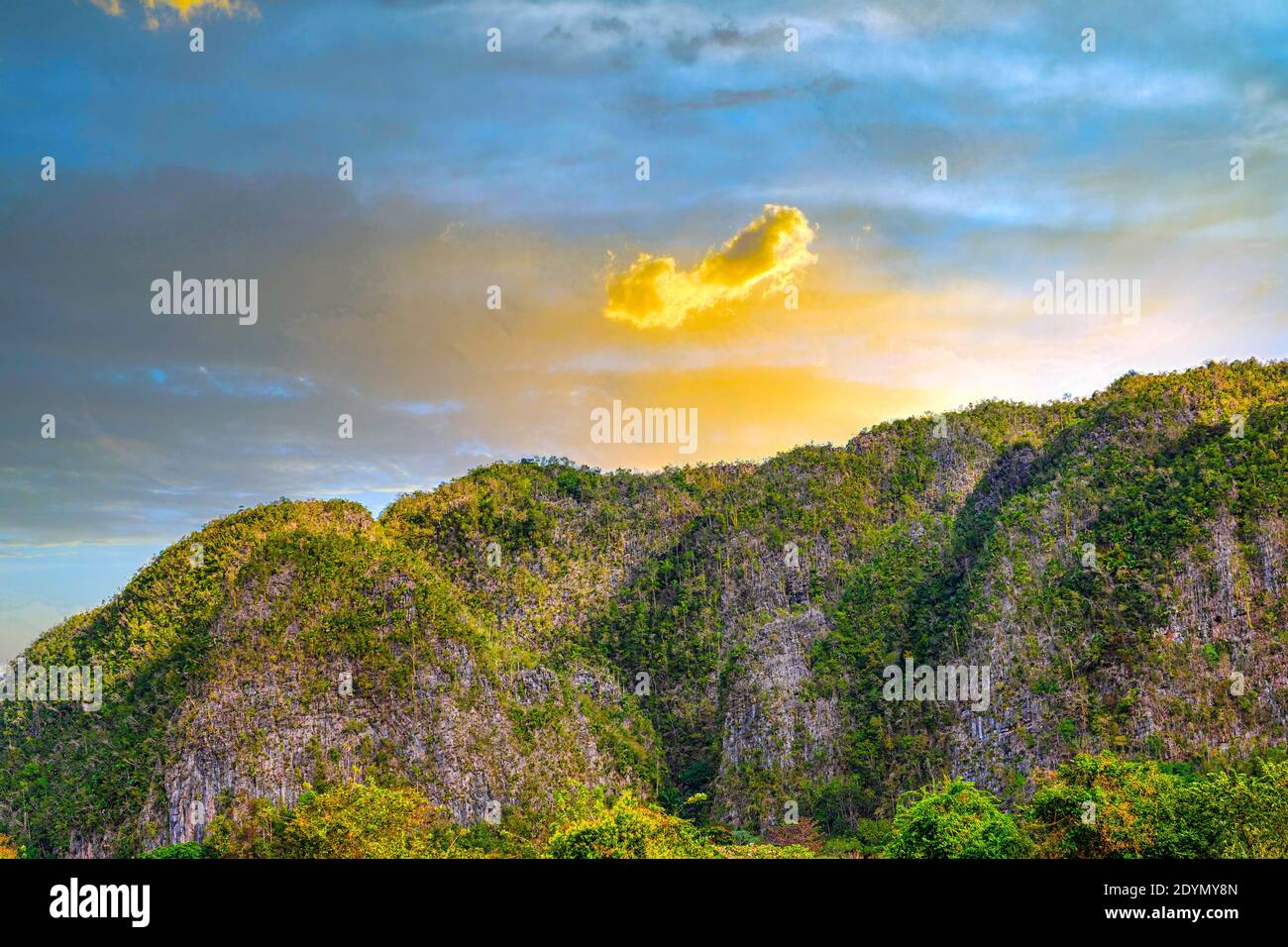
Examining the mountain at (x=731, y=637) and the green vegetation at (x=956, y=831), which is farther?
the mountain at (x=731, y=637)

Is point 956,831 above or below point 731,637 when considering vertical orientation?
below

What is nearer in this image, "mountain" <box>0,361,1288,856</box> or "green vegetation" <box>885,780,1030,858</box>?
"green vegetation" <box>885,780,1030,858</box>

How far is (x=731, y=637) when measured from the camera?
69.2m

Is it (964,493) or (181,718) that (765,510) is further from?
(181,718)

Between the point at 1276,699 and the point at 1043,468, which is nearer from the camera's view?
the point at 1276,699

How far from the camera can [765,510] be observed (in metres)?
74.4

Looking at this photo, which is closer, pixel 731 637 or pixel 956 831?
pixel 956 831

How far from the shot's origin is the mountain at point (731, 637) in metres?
46.5

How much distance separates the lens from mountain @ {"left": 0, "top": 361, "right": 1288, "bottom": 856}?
4648 cm
